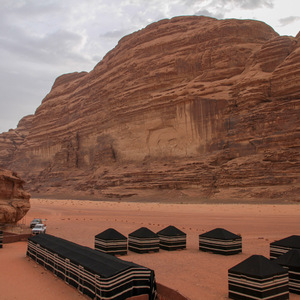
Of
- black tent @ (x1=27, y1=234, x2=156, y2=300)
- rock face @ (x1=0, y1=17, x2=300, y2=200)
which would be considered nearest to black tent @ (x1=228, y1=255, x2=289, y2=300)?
black tent @ (x1=27, y1=234, x2=156, y2=300)

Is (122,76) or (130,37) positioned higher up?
(130,37)

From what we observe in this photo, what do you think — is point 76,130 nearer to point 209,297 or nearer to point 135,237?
point 135,237

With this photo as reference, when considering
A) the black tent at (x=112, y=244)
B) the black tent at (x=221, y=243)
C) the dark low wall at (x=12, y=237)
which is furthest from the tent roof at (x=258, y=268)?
the dark low wall at (x=12, y=237)

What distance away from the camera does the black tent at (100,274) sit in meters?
5.89

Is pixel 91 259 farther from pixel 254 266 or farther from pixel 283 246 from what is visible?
Answer: pixel 283 246

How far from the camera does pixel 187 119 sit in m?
46.0

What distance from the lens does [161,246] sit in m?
11.7

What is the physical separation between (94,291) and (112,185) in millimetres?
43442

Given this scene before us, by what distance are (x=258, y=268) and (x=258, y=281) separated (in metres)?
0.26

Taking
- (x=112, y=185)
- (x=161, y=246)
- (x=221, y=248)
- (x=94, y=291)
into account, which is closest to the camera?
(x=94, y=291)

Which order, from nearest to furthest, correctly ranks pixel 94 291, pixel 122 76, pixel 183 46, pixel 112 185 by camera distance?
pixel 94 291, pixel 112 185, pixel 183 46, pixel 122 76

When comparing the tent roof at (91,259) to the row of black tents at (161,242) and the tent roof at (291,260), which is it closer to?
the row of black tents at (161,242)

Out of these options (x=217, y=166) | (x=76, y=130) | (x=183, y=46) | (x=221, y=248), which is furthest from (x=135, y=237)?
(x=76, y=130)

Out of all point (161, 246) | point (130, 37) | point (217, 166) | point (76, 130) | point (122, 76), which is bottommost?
point (161, 246)
